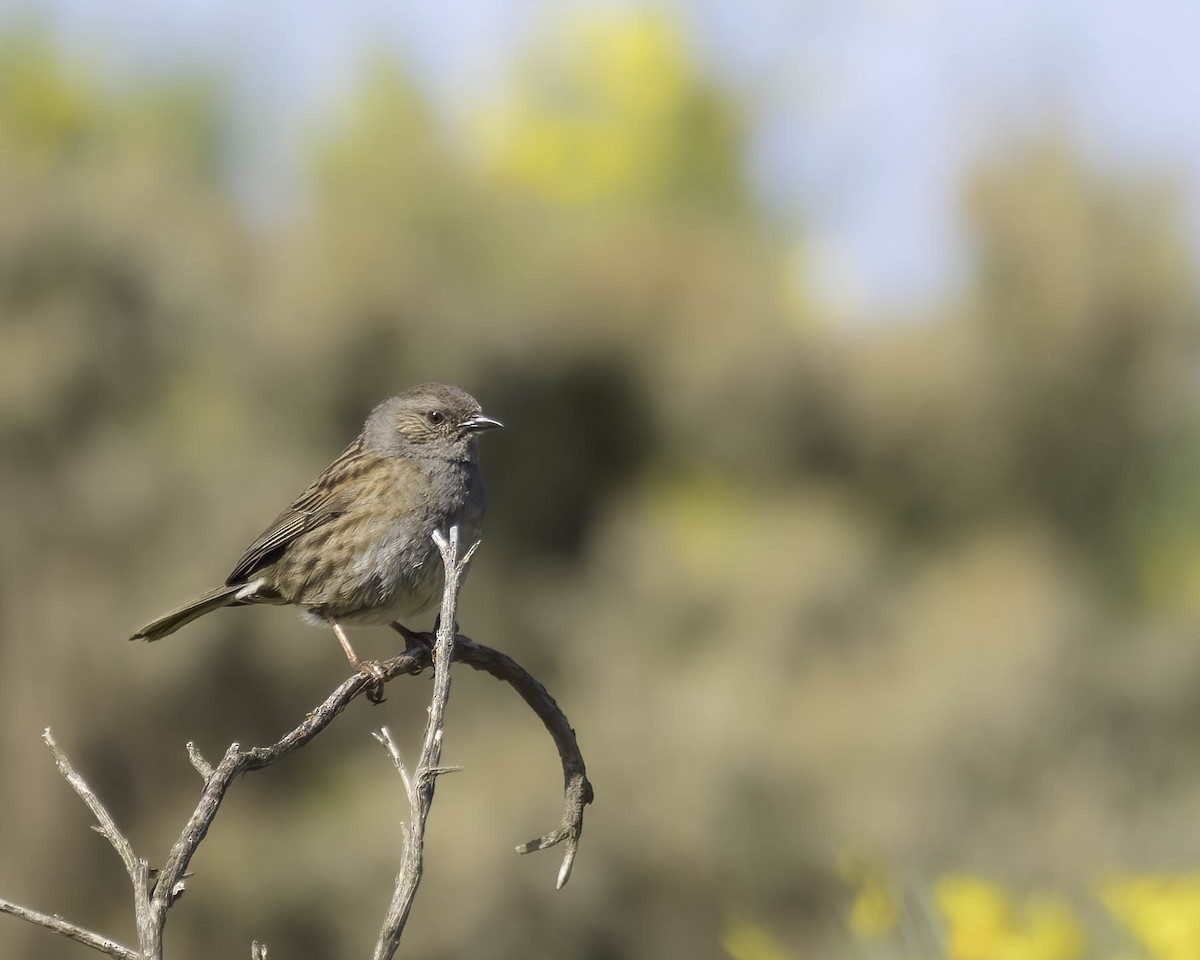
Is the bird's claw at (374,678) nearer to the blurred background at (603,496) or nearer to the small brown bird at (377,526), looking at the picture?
the small brown bird at (377,526)

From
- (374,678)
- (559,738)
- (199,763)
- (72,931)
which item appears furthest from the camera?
(374,678)

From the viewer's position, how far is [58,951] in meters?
14.7

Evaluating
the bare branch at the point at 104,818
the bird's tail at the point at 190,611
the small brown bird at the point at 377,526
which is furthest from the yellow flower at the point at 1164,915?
the bird's tail at the point at 190,611

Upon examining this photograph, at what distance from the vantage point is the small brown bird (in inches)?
167

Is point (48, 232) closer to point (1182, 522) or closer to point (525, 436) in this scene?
point (525, 436)

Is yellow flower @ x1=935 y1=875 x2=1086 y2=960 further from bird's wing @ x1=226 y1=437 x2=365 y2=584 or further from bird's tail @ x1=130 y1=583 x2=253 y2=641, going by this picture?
bird's tail @ x1=130 y1=583 x2=253 y2=641

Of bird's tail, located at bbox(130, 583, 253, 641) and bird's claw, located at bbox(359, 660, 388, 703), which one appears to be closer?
bird's claw, located at bbox(359, 660, 388, 703)

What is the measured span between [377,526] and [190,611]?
592mm

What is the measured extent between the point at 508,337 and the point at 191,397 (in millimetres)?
3363

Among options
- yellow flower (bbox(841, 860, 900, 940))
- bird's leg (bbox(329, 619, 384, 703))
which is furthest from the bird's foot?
yellow flower (bbox(841, 860, 900, 940))

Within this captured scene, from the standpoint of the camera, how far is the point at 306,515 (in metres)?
4.76

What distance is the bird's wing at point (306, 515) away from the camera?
471 cm

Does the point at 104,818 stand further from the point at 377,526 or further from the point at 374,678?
the point at 377,526

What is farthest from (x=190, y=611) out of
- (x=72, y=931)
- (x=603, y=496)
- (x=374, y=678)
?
(x=603, y=496)
